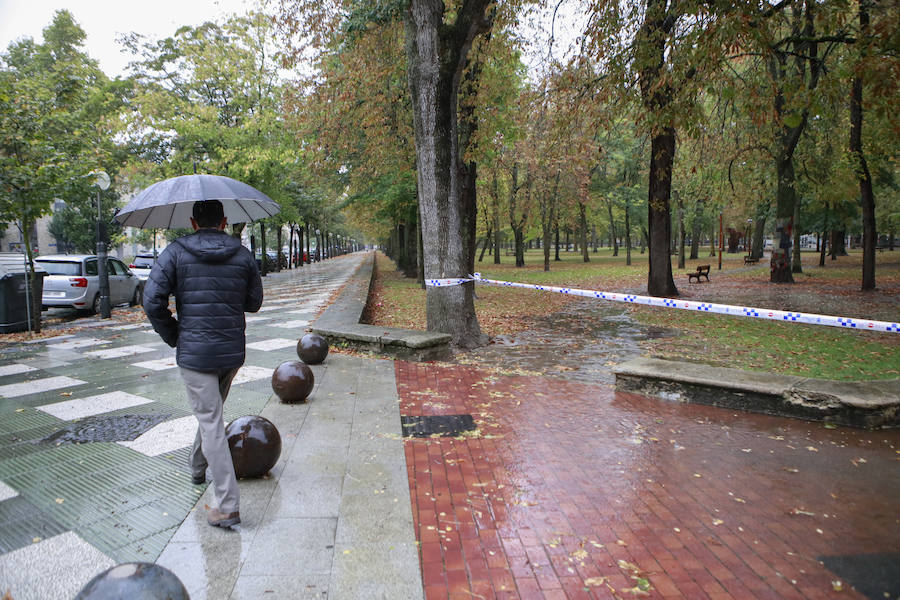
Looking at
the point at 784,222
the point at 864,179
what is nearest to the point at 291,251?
the point at 784,222

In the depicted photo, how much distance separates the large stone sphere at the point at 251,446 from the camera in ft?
12.7

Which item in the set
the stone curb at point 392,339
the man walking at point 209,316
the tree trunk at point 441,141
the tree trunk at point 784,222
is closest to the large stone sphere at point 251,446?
the man walking at point 209,316

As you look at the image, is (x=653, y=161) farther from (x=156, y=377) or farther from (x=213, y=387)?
(x=213, y=387)

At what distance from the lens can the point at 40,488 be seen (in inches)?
156

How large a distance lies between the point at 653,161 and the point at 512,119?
4.37m

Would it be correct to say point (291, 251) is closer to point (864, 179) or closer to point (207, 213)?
point (864, 179)

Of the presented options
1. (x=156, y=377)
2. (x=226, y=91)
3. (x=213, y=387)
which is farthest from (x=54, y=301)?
(x=213, y=387)

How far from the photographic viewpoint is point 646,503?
12.0 ft

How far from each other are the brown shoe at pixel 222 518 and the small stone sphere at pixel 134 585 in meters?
1.47

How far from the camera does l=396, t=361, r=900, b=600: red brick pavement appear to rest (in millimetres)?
2852

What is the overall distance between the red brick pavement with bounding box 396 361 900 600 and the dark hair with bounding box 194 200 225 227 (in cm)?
228

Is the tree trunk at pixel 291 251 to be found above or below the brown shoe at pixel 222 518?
above

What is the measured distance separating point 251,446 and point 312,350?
388cm

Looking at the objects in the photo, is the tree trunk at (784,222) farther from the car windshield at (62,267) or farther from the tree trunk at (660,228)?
the car windshield at (62,267)
